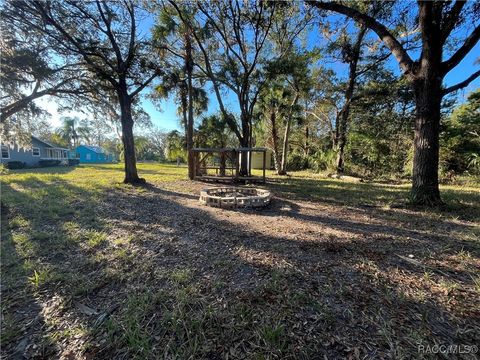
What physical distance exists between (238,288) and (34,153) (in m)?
30.4

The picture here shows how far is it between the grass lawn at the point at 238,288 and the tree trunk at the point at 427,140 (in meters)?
1.18

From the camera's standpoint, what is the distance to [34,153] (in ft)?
73.3

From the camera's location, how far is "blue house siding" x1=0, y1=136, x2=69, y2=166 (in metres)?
18.9

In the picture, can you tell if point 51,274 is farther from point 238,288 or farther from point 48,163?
point 48,163

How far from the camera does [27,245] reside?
3.19 m

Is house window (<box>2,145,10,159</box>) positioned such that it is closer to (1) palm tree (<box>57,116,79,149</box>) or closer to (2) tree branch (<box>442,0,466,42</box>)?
(1) palm tree (<box>57,116,79,149</box>)

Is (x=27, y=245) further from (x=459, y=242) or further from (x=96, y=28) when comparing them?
(x=96, y=28)

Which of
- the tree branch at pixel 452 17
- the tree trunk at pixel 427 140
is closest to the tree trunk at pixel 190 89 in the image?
the tree trunk at pixel 427 140

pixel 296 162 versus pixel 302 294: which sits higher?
pixel 296 162

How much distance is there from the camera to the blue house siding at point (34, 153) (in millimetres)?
18922

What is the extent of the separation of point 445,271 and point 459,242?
49.5 inches

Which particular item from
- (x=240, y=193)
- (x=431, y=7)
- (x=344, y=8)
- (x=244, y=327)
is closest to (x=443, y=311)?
(x=244, y=327)

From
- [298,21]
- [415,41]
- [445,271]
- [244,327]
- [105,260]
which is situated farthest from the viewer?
[298,21]

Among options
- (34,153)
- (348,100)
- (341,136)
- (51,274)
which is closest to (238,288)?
(51,274)
